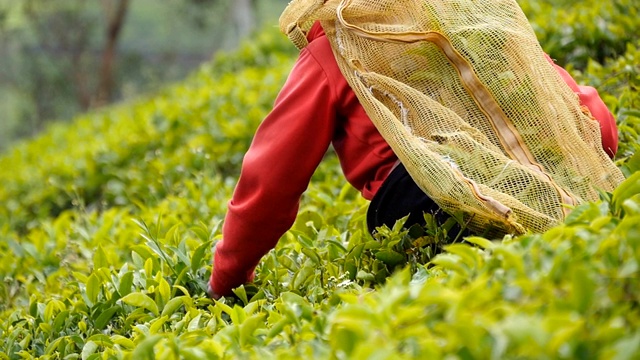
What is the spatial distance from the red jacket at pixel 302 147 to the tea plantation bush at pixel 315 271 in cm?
20

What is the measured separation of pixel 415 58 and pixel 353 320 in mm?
1129

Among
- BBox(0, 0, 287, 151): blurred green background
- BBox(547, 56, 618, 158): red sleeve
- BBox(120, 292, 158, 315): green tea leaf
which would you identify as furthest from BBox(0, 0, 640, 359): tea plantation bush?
BBox(0, 0, 287, 151): blurred green background

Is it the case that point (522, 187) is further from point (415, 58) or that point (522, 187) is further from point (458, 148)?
point (415, 58)

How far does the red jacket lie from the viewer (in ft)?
8.11

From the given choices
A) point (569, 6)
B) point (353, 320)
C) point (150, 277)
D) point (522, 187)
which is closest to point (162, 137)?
point (569, 6)

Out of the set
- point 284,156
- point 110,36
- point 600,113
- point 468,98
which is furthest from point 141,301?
point 110,36

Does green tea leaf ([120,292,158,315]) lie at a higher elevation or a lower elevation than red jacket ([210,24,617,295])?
lower

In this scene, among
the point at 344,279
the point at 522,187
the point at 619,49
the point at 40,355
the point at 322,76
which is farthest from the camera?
the point at 619,49

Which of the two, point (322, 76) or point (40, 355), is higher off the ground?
point (322, 76)

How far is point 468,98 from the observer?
247 cm

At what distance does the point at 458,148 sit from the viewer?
2.36 metres

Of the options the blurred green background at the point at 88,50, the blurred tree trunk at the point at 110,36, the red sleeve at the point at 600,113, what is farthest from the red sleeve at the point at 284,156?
the blurred green background at the point at 88,50

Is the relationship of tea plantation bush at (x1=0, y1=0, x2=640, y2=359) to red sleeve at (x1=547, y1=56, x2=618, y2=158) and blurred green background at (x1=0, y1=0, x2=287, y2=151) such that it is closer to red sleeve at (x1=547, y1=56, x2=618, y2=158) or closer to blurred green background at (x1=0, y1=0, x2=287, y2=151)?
red sleeve at (x1=547, y1=56, x2=618, y2=158)

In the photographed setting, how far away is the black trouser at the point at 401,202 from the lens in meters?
2.47
